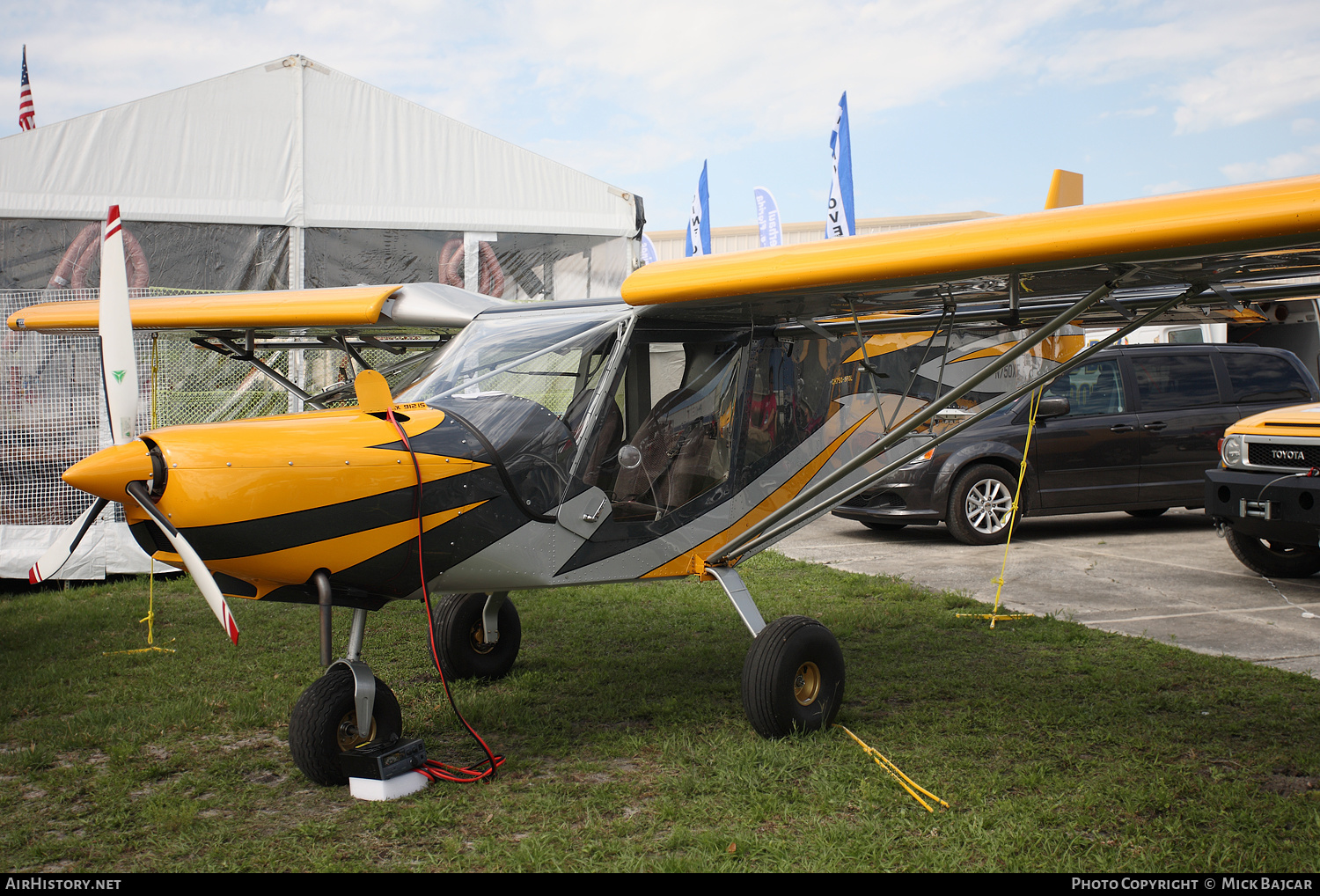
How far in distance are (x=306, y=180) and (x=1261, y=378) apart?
10.4m

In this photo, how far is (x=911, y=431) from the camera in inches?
161

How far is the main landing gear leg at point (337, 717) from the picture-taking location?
3.56 m

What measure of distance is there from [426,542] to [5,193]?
24.9ft

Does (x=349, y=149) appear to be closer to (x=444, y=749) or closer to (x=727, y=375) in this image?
(x=727, y=375)

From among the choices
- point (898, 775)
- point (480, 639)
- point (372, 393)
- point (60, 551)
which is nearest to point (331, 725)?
point (60, 551)

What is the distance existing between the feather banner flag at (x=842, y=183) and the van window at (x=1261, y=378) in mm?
6055

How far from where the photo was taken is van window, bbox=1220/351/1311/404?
9.63 metres

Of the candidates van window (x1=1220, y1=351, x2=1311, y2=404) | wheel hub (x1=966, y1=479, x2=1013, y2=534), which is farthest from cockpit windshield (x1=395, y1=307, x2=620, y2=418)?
van window (x1=1220, y1=351, x2=1311, y2=404)

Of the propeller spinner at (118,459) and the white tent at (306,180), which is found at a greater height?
the white tent at (306,180)

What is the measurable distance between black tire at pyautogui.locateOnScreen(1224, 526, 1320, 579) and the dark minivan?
1.77 metres

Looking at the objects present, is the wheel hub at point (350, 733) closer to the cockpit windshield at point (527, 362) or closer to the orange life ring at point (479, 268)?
the cockpit windshield at point (527, 362)

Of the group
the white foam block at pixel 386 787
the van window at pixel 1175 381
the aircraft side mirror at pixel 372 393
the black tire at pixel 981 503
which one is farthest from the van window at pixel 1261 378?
the white foam block at pixel 386 787

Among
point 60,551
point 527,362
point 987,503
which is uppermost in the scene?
point 527,362

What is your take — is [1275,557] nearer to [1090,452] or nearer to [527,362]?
[1090,452]
